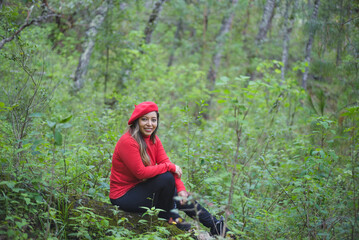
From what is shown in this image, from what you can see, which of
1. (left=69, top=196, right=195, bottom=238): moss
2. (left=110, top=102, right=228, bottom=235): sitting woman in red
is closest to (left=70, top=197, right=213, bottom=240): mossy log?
(left=69, top=196, right=195, bottom=238): moss

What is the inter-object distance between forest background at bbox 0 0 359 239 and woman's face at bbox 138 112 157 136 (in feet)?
2.52

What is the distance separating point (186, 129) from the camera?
4.85 m

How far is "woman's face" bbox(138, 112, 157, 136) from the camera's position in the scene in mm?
3678

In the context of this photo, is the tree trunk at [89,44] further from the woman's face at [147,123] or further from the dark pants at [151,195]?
the dark pants at [151,195]

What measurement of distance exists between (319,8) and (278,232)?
608 centimetres

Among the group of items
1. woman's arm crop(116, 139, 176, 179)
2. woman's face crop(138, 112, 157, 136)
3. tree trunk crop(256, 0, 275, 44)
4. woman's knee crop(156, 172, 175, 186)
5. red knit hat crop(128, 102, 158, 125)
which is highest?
tree trunk crop(256, 0, 275, 44)

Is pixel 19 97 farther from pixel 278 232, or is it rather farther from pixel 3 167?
pixel 278 232

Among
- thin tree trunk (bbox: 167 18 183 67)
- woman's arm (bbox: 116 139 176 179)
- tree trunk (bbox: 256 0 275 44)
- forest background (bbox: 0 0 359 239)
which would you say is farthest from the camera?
thin tree trunk (bbox: 167 18 183 67)

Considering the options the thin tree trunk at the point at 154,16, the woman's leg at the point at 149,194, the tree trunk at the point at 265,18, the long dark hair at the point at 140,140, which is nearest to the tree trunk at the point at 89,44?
the thin tree trunk at the point at 154,16

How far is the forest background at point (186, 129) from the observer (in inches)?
110

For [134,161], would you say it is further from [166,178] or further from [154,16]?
[154,16]

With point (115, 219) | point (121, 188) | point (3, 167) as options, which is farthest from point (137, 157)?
point (3, 167)

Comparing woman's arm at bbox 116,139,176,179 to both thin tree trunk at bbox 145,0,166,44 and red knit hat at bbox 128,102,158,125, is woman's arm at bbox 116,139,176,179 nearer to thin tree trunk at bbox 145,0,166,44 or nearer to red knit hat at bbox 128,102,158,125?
red knit hat at bbox 128,102,158,125

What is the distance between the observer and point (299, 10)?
7.94 m
